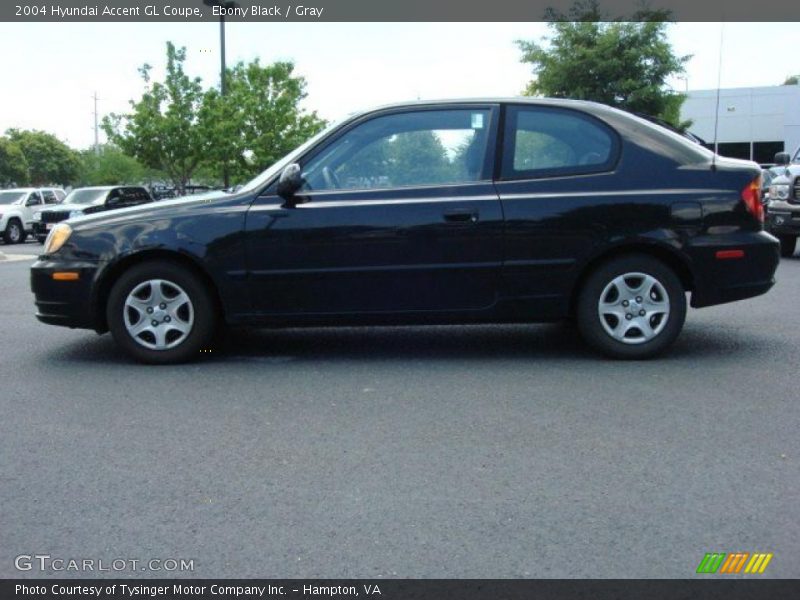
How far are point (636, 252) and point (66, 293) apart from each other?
381 centimetres

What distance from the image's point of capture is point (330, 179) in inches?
238

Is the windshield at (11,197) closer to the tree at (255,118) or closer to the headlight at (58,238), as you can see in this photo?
the tree at (255,118)

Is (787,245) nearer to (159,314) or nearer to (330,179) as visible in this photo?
(330,179)

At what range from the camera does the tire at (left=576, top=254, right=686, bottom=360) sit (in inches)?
233

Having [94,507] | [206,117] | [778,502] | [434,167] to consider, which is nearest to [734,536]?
[778,502]

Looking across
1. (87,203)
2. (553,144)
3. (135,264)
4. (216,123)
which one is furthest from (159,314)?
(216,123)

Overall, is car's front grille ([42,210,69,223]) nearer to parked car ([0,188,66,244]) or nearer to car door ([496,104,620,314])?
parked car ([0,188,66,244])

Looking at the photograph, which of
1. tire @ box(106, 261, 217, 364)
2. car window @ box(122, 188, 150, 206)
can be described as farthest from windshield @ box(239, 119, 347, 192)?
car window @ box(122, 188, 150, 206)

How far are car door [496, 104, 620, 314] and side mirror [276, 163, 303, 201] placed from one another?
1311 millimetres

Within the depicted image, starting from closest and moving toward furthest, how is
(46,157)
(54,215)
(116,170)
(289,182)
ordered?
(289,182), (54,215), (116,170), (46,157)

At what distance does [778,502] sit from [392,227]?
10.1 feet

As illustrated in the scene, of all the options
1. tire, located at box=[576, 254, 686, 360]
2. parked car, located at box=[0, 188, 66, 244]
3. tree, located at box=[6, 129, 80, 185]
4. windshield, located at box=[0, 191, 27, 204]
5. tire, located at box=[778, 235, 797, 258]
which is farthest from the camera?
tree, located at box=[6, 129, 80, 185]

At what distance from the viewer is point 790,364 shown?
5.87 meters

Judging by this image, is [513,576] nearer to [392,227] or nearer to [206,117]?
[392,227]
